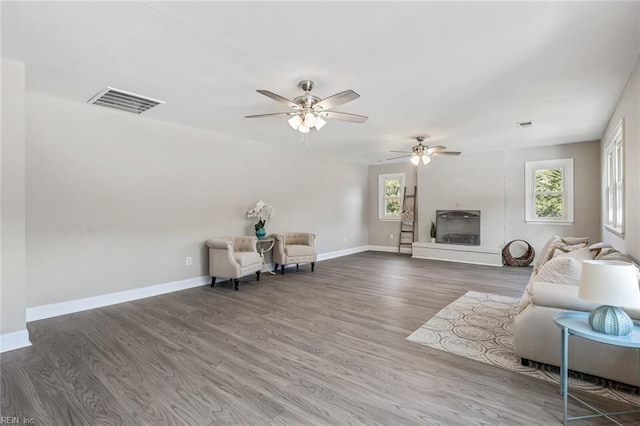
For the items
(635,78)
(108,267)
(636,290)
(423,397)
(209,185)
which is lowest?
(423,397)

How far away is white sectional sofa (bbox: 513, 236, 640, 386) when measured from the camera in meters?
2.11

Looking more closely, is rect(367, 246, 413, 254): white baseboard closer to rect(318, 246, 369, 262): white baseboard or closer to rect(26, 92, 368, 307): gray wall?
rect(318, 246, 369, 262): white baseboard

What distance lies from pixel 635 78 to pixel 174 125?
5657mm

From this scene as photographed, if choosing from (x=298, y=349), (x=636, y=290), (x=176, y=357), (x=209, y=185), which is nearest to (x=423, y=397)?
(x=298, y=349)

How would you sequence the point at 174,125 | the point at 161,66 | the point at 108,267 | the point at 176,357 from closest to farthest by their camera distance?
the point at 176,357
the point at 161,66
the point at 108,267
the point at 174,125

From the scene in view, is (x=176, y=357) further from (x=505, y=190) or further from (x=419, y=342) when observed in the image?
(x=505, y=190)

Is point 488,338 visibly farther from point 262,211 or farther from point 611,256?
point 262,211

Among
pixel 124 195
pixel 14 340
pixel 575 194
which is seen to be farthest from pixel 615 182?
pixel 14 340

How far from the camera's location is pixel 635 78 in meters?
2.92

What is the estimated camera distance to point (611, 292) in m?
1.72

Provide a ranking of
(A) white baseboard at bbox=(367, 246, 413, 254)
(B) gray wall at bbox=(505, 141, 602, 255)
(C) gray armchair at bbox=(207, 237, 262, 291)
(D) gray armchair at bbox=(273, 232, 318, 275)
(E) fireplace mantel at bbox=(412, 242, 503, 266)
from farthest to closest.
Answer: (A) white baseboard at bbox=(367, 246, 413, 254), (E) fireplace mantel at bbox=(412, 242, 503, 266), (B) gray wall at bbox=(505, 141, 602, 255), (D) gray armchair at bbox=(273, 232, 318, 275), (C) gray armchair at bbox=(207, 237, 262, 291)

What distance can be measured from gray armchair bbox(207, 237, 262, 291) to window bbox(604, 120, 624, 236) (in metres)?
4.98

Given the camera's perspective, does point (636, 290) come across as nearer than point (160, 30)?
Yes

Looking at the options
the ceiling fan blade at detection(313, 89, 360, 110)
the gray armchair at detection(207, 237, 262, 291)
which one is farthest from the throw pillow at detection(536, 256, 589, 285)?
the gray armchair at detection(207, 237, 262, 291)
